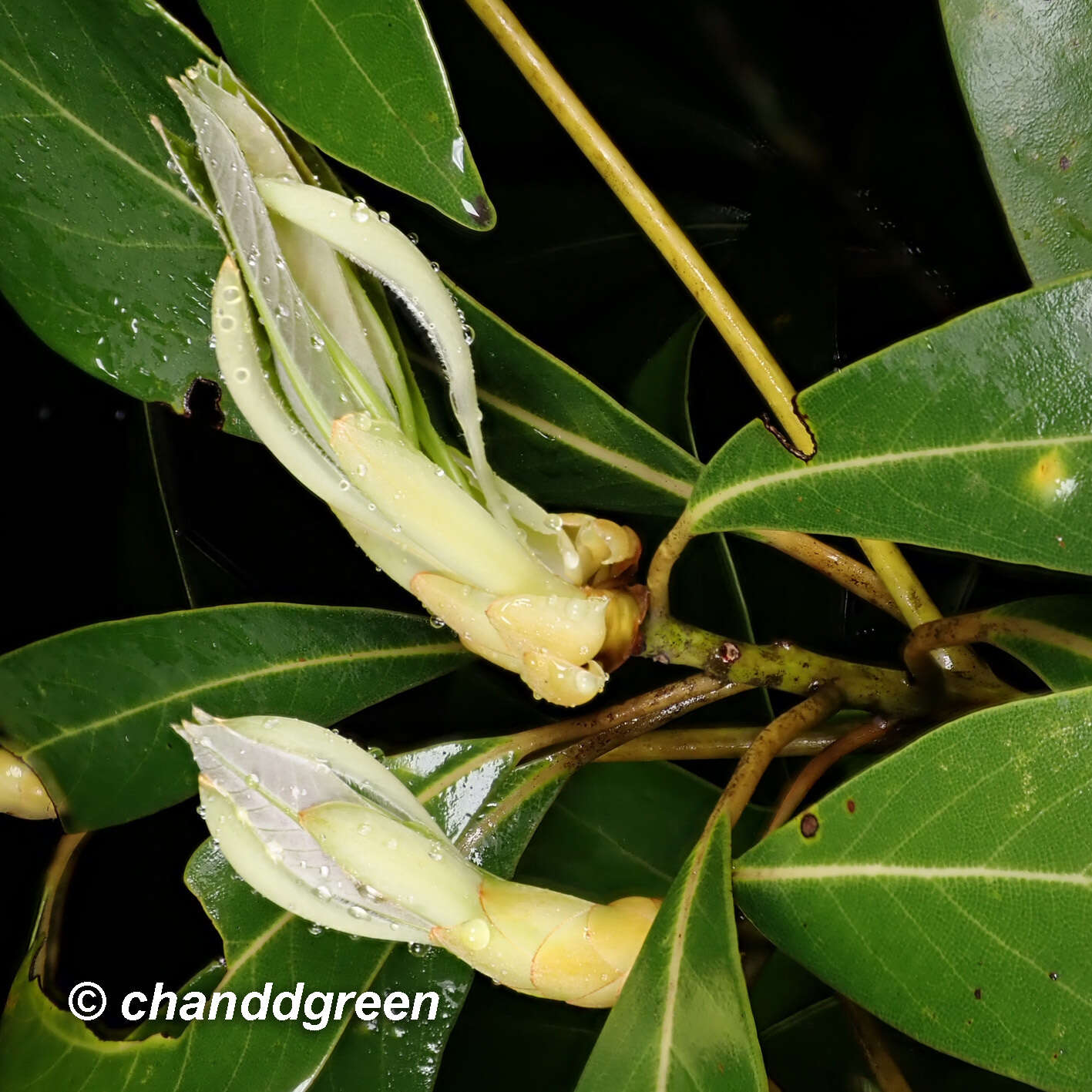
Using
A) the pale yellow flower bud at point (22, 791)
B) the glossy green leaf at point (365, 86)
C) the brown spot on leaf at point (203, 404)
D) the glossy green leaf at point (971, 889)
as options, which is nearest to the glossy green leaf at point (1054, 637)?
the glossy green leaf at point (971, 889)

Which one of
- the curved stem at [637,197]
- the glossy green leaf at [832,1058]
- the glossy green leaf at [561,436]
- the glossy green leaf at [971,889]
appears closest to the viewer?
the glossy green leaf at [971,889]

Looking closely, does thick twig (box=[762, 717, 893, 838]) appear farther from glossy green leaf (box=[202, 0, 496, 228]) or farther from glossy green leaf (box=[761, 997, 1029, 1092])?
glossy green leaf (box=[202, 0, 496, 228])

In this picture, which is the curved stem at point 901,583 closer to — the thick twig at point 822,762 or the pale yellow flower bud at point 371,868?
the thick twig at point 822,762

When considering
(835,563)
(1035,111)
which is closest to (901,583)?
(835,563)

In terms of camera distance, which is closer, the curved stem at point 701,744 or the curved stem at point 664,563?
the curved stem at point 664,563

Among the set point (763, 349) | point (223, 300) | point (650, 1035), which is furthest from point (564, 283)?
point (650, 1035)

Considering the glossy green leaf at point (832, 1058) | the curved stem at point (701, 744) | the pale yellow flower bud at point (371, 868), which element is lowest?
the glossy green leaf at point (832, 1058)

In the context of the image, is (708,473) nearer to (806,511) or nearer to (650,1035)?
(806,511)
